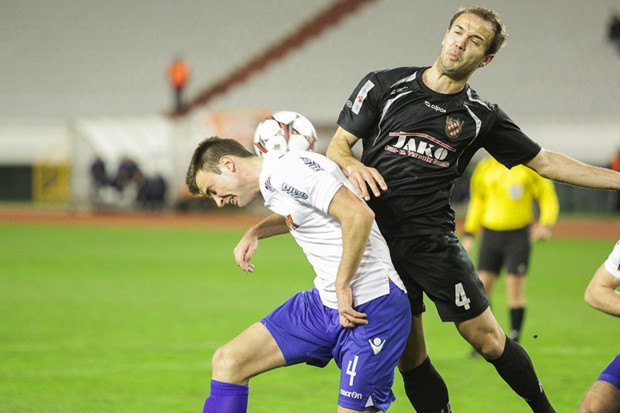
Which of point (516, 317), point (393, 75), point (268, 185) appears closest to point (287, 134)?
point (393, 75)

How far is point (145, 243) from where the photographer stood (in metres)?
20.6

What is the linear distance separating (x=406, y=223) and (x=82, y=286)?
9494mm

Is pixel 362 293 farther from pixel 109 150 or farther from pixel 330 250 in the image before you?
pixel 109 150

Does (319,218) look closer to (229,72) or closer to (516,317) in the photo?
(516,317)

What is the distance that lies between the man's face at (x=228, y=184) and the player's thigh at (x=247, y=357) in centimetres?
68

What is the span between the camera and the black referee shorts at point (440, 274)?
5.14 m

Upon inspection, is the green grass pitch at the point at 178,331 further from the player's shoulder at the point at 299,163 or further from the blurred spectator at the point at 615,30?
the blurred spectator at the point at 615,30

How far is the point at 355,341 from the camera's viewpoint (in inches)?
177

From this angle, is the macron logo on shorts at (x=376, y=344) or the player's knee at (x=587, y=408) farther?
the player's knee at (x=587, y=408)

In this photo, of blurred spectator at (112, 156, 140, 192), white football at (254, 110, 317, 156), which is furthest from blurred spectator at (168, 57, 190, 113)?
white football at (254, 110, 317, 156)

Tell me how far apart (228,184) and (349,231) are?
718 millimetres

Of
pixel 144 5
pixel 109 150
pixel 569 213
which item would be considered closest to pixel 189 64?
pixel 144 5

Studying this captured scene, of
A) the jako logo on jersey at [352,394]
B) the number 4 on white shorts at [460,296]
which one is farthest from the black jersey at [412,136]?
the jako logo on jersey at [352,394]

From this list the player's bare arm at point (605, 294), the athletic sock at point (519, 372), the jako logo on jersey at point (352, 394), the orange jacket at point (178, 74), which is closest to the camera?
the jako logo on jersey at point (352, 394)
